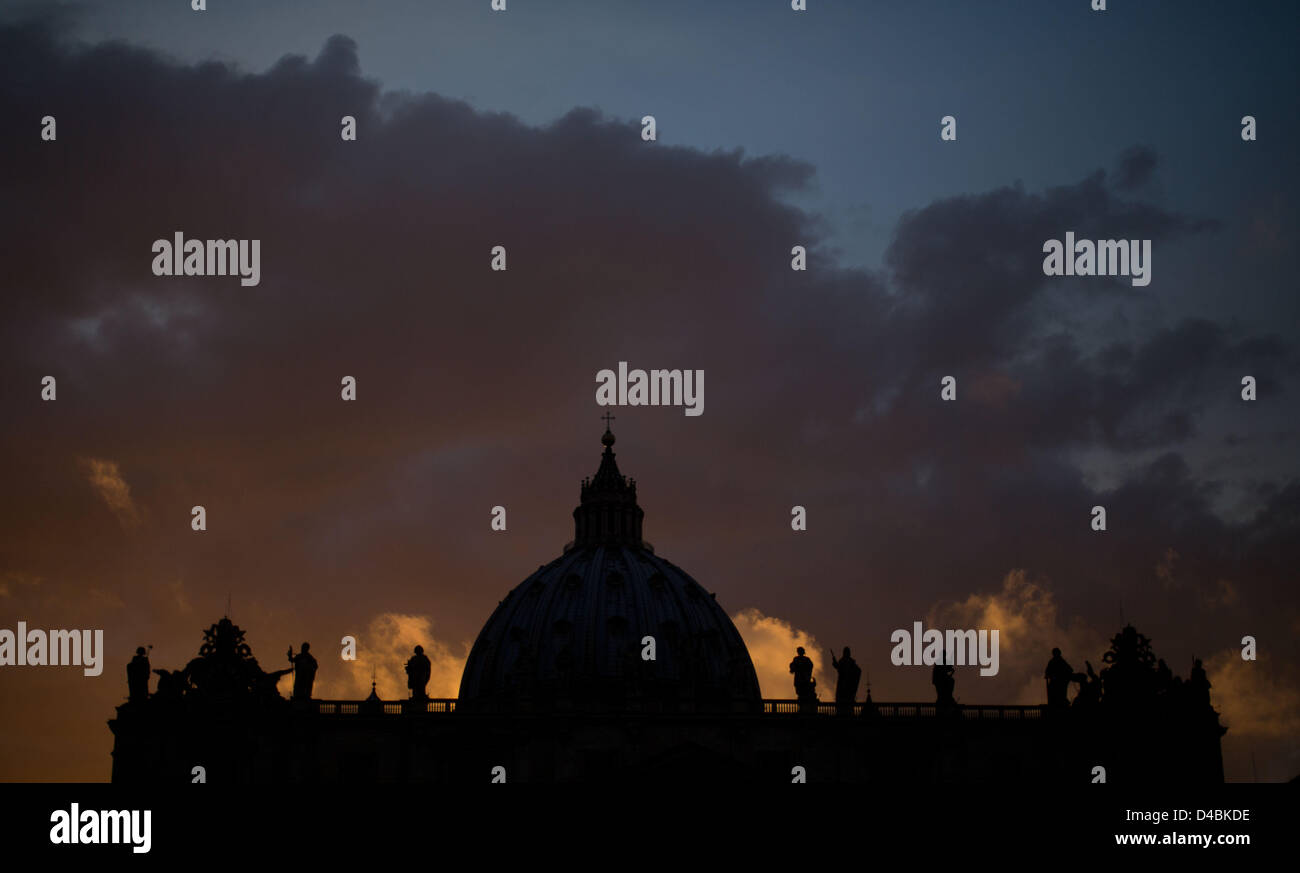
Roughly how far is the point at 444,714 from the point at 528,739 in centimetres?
442

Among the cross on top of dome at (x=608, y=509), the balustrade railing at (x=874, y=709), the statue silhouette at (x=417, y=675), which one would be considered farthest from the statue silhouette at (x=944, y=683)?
the cross on top of dome at (x=608, y=509)

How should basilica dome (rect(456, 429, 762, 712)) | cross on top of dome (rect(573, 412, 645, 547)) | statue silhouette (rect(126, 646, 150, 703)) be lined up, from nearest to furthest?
1. statue silhouette (rect(126, 646, 150, 703))
2. basilica dome (rect(456, 429, 762, 712))
3. cross on top of dome (rect(573, 412, 645, 547))

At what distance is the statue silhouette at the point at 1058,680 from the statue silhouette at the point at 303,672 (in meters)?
37.2

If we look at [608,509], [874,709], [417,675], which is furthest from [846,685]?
[608,509]

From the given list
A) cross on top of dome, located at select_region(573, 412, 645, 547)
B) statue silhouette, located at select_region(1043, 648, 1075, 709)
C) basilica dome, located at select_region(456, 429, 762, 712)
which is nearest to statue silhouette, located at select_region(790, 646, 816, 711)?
statue silhouette, located at select_region(1043, 648, 1075, 709)

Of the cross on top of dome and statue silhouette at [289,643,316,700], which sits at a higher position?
the cross on top of dome

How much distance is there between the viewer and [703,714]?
316 ft

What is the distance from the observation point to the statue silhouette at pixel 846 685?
315 ft

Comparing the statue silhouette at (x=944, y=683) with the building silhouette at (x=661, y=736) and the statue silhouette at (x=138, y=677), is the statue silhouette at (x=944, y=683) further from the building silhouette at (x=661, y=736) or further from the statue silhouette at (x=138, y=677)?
the statue silhouette at (x=138, y=677)

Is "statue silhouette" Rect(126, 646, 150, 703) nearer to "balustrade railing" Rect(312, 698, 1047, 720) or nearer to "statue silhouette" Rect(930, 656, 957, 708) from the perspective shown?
"balustrade railing" Rect(312, 698, 1047, 720)

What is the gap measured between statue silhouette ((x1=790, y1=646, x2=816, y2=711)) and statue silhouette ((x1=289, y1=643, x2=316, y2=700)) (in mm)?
24955

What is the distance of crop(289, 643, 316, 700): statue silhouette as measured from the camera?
9425 cm
